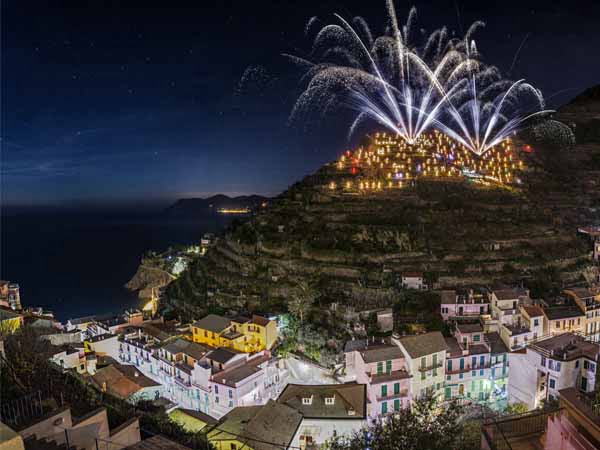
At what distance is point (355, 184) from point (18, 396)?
34714 mm

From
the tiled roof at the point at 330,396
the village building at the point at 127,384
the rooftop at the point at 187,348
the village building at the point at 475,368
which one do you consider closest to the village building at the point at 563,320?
the village building at the point at 475,368

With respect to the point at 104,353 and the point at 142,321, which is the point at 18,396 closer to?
the point at 104,353

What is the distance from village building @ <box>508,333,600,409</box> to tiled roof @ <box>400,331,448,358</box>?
3.89m

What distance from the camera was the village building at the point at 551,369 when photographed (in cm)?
1775

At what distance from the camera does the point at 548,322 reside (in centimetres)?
2267

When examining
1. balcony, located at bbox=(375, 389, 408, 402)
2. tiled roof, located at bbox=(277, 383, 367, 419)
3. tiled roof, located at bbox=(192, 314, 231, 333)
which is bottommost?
balcony, located at bbox=(375, 389, 408, 402)

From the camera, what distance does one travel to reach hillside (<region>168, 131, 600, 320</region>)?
96.0ft

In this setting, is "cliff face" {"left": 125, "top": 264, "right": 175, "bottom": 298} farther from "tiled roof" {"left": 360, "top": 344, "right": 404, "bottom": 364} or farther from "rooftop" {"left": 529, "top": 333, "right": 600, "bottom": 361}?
"rooftop" {"left": 529, "top": 333, "right": 600, "bottom": 361}

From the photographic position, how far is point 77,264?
8512 centimetres

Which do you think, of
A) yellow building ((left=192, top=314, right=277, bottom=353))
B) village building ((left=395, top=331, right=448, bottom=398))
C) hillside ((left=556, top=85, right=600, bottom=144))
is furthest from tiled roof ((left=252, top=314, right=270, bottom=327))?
hillside ((left=556, top=85, right=600, bottom=144))

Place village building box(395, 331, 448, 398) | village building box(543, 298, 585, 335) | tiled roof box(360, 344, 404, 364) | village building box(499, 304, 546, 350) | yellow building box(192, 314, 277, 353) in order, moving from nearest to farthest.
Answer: tiled roof box(360, 344, 404, 364) → village building box(395, 331, 448, 398) → village building box(499, 304, 546, 350) → village building box(543, 298, 585, 335) → yellow building box(192, 314, 277, 353)

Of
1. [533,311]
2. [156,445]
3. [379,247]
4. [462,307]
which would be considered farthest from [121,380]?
[533,311]

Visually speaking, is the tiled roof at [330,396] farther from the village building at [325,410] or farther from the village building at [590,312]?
the village building at [590,312]

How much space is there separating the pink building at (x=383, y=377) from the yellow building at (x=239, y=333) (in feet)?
24.4
